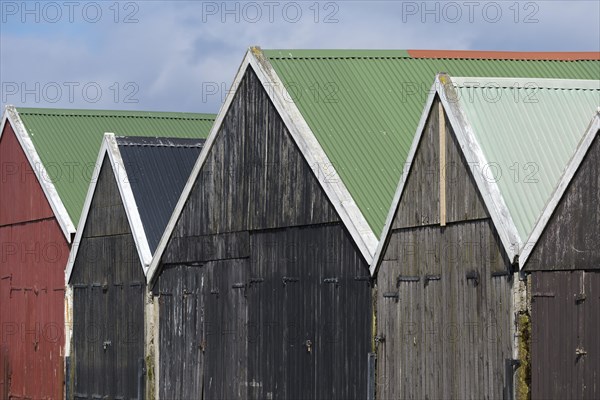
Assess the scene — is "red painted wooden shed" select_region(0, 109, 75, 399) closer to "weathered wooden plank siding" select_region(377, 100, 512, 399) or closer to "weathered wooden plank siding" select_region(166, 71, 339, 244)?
"weathered wooden plank siding" select_region(166, 71, 339, 244)

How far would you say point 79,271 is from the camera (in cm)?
3444

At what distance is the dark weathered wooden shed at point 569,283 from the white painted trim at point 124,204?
14.0m

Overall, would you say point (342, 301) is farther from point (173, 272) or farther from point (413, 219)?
point (173, 272)

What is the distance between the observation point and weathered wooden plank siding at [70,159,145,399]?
31281 mm

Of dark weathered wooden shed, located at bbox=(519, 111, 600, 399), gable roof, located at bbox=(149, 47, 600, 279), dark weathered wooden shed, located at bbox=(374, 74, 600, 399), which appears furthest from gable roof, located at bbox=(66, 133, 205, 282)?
dark weathered wooden shed, located at bbox=(519, 111, 600, 399)

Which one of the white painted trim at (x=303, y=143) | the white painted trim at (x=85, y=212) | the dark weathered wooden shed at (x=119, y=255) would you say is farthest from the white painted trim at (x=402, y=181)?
the white painted trim at (x=85, y=212)

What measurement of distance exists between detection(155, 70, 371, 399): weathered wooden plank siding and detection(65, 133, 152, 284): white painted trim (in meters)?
1.66

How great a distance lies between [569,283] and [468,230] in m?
2.34

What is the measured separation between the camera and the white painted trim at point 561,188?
1723cm

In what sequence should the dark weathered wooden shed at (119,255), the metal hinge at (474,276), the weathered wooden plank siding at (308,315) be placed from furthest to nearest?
the dark weathered wooden shed at (119,255) → the weathered wooden plank siding at (308,315) → the metal hinge at (474,276)

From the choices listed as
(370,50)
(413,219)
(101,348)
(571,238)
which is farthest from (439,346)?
(101,348)

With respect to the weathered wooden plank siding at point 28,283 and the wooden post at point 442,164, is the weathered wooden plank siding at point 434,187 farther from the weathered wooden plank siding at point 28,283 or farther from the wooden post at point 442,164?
the weathered wooden plank siding at point 28,283

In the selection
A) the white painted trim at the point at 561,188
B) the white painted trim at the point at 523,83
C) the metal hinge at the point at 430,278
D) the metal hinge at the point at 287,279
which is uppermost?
the white painted trim at the point at 523,83

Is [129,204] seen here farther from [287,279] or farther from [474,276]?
[474,276]
